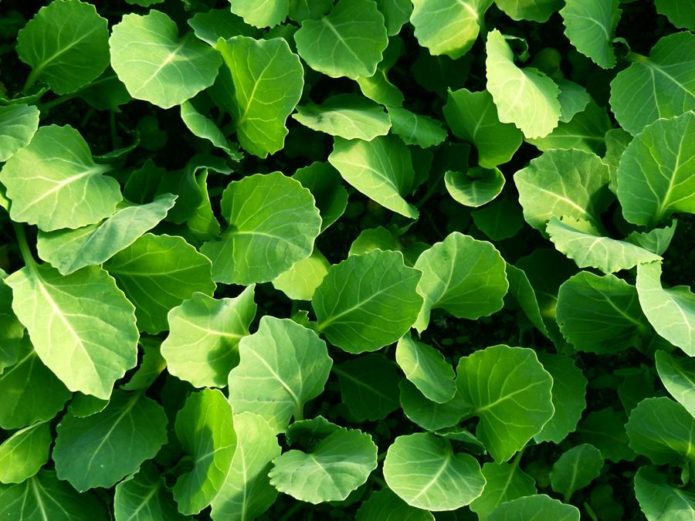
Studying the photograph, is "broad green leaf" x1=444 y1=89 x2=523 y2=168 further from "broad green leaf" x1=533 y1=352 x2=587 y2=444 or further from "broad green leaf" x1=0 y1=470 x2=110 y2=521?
"broad green leaf" x1=0 y1=470 x2=110 y2=521

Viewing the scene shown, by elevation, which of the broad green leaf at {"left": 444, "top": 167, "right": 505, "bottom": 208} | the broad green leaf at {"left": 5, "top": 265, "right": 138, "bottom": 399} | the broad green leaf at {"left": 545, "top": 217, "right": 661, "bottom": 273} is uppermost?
the broad green leaf at {"left": 545, "top": 217, "right": 661, "bottom": 273}

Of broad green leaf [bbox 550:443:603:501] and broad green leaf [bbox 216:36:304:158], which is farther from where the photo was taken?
broad green leaf [bbox 550:443:603:501]

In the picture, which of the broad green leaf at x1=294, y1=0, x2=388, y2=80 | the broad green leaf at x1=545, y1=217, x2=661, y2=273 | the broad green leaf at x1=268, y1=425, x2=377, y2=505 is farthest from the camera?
the broad green leaf at x1=294, y1=0, x2=388, y2=80

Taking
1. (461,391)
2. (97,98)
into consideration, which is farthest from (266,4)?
(461,391)

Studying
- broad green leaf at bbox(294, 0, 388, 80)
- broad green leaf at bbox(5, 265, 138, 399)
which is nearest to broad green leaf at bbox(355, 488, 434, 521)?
broad green leaf at bbox(5, 265, 138, 399)

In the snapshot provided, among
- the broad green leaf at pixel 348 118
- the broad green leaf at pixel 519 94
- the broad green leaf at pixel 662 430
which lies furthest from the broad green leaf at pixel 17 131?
the broad green leaf at pixel 662 430

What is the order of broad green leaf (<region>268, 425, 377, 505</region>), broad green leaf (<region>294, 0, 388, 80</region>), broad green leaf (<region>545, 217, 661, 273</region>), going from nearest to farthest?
broad green leaf (<region>268, 425, 377, 505</region>)
broad green leaf (<region>545, 217, 661, 273</region>)
broad green leaf (<region>294, 0, 388, 80</region>)

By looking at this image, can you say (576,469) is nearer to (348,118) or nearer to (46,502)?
(348,118)
